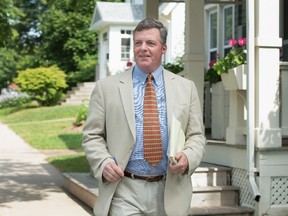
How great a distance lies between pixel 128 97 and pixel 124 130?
0.20 metres

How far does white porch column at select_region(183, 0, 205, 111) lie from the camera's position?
8.81 m

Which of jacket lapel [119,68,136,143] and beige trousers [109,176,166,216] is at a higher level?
jacket lapel [119,68,136,143]

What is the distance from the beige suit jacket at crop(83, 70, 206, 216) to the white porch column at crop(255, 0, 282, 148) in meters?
3.55

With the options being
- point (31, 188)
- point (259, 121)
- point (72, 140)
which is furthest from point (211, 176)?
point (72, 140)

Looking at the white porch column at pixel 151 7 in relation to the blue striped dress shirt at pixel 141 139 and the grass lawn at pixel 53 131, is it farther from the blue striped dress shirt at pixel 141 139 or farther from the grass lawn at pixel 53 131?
the blue striped dress shirt at pixel 141 139

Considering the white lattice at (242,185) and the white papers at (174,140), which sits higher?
the white papers at (174,140)

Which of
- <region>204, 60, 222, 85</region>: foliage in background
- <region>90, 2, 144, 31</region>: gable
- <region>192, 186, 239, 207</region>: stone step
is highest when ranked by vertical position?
<region>90, 2, 144, 31</region>: gable

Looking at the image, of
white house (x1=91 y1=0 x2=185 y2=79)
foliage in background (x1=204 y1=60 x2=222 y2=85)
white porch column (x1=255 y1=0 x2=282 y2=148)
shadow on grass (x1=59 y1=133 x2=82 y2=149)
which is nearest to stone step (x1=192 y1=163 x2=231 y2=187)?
white porch column (x1=255 y1=0 x2=282 y2=148)

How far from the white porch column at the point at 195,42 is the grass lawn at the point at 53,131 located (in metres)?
3.85

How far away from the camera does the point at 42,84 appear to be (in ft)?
102

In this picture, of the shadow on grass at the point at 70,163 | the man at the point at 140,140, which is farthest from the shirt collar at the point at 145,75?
the shadow on grass at the point at 70,163

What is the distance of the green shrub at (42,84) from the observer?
3119 centimetres

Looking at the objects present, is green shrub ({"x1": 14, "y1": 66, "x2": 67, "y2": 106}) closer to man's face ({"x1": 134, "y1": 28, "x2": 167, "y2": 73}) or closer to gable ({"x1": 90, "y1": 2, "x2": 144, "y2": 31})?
gable ({"x1": 90, "y1": 2, "x2": 144, "y2": 31})

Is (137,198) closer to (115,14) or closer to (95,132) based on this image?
(95,132)
